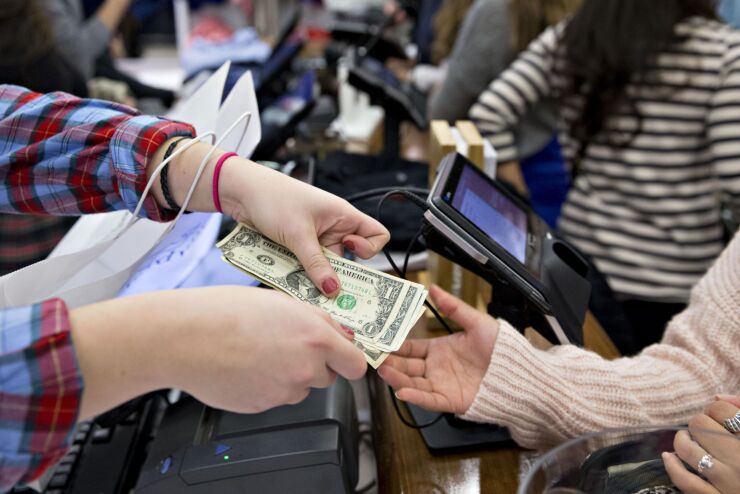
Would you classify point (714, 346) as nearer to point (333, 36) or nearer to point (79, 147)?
point (79, 147)

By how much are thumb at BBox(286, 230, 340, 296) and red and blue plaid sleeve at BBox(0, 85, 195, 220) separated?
0.75 feet

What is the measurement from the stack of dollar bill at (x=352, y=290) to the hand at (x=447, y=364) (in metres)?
0.09

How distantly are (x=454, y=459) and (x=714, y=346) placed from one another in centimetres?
36

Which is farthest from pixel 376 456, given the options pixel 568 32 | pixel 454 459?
pixel 568 32

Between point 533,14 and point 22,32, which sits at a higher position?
point 533,14

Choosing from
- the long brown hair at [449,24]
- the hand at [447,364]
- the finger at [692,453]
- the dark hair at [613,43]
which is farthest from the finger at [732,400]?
the long brown hair at [449,24]

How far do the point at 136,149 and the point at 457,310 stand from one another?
45 cm

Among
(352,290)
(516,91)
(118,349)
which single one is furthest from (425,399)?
(516,91)

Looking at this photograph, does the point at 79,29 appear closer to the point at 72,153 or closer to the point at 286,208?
the point at 72,153

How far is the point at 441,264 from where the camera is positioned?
3.24ft

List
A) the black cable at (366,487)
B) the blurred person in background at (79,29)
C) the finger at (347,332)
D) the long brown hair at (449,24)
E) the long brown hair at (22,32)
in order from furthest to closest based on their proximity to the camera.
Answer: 1. the long brown hair at (449,24)
2. the blurred person in background at (79,29)
3. the long brown hair at (22,32)
4. the black cable at (366,487)
5. the finger at (347,332)

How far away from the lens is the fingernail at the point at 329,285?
2.13 ft

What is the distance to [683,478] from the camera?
0.56m

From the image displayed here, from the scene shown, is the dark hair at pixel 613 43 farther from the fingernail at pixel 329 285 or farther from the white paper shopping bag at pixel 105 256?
the fingernail at pixel 329 285
